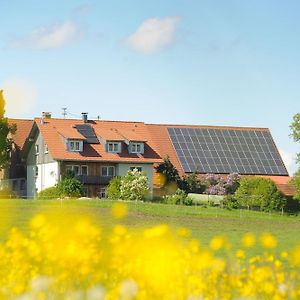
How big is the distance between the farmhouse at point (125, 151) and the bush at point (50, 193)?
113 inches

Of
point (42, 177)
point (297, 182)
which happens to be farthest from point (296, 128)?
point (42, 177)

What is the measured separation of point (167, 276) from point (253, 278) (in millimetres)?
1673

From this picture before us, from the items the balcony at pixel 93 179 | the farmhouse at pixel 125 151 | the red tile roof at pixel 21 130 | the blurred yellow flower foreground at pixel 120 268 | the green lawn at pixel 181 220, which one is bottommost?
the blurred yellow flower foreground at pixel 120 268

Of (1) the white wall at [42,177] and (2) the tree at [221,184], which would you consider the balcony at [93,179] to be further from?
(2) the tree at [221,184]

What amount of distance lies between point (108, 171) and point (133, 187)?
6268 millimetres

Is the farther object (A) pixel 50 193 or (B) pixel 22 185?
(B) pixel 22 185

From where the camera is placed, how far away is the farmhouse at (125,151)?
208 feet

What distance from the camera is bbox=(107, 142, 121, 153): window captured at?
64562 mm

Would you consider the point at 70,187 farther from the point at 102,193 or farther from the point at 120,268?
the point at 120,268

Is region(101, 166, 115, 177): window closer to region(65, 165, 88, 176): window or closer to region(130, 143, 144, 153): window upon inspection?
region(65, 165, 88, 176): window

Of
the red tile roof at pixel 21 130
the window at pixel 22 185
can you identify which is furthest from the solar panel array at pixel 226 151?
the window at pixel 22 185

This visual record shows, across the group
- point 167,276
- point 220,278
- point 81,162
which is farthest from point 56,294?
point 81,162

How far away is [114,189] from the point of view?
59281mm

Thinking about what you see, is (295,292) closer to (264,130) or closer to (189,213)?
(189,213)
